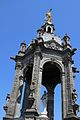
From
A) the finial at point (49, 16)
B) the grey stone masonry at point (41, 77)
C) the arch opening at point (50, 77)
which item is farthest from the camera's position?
the finial at point (49, 16)

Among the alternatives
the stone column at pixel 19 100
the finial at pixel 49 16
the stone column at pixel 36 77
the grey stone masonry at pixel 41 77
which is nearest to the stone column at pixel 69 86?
the grey stone masonry at pixel 41 77

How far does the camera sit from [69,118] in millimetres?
20125

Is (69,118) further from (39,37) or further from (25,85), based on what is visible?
(39,37)

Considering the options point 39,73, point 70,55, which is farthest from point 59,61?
point 39,73

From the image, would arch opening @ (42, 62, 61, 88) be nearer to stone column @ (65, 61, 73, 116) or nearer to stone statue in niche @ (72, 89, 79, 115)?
stone column @ (65, 61, 73, 116)

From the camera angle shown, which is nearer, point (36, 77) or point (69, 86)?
point (36, 77)

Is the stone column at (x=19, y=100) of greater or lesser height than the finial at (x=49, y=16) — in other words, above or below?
below

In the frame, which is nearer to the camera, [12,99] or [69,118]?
[69,118]

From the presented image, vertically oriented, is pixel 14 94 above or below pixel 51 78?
below

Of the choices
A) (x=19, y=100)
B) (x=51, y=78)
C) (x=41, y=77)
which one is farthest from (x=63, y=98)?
(x=51, y=78)

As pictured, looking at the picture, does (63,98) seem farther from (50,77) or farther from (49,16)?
(49,16)

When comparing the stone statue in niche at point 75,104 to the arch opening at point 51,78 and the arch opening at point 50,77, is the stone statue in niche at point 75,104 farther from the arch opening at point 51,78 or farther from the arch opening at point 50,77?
the arch opening at point 50,77

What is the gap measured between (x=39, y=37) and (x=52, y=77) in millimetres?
4432

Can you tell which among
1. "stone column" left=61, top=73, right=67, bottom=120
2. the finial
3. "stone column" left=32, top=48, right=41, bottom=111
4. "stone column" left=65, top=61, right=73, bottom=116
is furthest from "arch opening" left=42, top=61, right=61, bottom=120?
the finial
